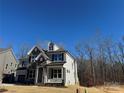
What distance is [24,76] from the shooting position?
121ft

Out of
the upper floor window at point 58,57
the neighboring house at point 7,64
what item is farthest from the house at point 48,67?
the neighboring house at point 7,64

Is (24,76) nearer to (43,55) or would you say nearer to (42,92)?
(43,55)

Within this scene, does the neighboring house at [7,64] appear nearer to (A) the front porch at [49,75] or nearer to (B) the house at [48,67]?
Answer: (B) the house at [48,67]

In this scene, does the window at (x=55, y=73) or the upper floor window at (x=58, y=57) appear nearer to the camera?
the window at (x=55, y=73)

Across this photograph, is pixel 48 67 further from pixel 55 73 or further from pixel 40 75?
pixel 40 75

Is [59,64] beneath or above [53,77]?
above

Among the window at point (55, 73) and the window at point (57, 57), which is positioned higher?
the window at point (57, 57)

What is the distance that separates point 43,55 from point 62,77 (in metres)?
6.28

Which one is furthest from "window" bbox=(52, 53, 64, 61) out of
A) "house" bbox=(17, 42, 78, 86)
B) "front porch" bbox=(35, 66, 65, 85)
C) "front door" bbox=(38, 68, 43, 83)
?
"front door" bbox=(38, 68, 43, 83)

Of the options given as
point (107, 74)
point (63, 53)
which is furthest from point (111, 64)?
point (63, 53)

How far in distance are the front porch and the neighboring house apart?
1244 cm

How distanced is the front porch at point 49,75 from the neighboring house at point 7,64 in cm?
1244

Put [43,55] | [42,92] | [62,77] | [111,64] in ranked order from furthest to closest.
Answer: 1. [111,64]
2. [43,55]
3. [62,77]
4. [42,92]

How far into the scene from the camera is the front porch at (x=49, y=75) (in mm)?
30773
